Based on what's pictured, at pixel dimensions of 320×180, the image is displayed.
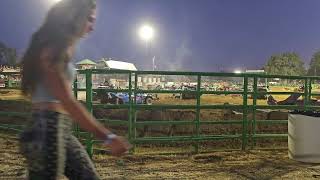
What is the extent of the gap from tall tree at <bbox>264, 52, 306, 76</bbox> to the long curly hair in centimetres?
9135

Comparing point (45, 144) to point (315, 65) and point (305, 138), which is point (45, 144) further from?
point (315, 65)

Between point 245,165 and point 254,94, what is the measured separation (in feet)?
6.36

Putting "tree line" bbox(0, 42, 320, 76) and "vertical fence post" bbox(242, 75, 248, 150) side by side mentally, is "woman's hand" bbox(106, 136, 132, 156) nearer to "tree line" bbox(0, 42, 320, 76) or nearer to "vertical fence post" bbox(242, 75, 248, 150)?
"vertical fence post" bbox(242, 75, 248, 150)

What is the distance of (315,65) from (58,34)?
89.1 metres

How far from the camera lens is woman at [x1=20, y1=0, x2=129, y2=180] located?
2395 millimetres

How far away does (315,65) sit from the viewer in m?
86.6

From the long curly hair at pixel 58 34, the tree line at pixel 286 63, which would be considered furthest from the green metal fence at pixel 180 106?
the tree line at pixel 286 63

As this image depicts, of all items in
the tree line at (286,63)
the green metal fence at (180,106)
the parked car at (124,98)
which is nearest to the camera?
the green metal fence at (180,106)

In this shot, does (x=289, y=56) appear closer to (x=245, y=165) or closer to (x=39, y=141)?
(x=245, y=165)

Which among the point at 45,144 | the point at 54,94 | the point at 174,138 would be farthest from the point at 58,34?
the point at 174,138

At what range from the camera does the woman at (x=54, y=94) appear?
2395mm

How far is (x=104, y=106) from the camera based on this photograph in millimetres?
8273

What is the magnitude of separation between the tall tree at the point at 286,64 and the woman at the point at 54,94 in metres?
91.4

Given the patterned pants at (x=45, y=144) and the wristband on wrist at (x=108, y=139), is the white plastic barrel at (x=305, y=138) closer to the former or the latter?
the wristband on wrist at (x=108, y=139)
